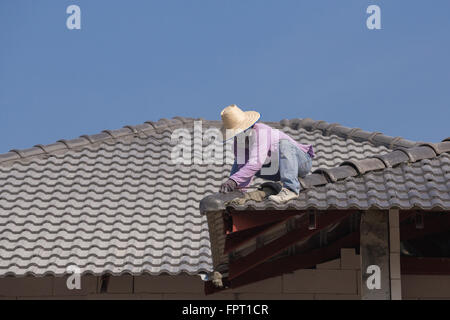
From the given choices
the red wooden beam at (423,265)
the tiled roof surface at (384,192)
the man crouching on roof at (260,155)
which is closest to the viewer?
the tiled roof surface at (384,192)

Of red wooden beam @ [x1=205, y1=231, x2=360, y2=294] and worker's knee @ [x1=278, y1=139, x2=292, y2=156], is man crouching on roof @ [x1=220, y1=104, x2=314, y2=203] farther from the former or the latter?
red wooden beam @ [x1=205, y1=231, x2=360, y2=294]

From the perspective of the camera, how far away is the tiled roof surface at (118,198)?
1082 centimetres

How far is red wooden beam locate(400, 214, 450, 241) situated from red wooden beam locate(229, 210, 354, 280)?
140 cm

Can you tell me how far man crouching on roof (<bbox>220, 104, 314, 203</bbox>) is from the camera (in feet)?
23.9

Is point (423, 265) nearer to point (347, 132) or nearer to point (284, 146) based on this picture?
point (284, 146)

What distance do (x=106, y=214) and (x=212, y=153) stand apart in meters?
2.68

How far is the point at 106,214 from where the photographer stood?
11969 mm

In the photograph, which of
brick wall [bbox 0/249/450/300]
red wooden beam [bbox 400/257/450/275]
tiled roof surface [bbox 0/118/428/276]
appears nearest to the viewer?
red wooden beam [bbox 400/257/450/275]

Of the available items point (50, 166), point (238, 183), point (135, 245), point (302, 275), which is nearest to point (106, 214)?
point (135, 245)

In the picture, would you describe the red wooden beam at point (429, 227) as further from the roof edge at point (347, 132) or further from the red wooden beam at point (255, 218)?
the roof edge at point (347, 132)

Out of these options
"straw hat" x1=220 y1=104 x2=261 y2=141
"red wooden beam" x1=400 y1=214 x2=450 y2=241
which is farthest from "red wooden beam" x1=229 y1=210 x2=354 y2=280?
"red wooden beam" x1=400 y1=214 x2=450 y2=241

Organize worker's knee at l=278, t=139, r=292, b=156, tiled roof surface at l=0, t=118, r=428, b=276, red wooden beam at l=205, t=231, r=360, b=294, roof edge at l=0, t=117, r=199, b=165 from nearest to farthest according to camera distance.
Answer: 1. worker's knee at l=278, t=139, r=292, b=156
2. red wooden beam at l=205, t=231, r=360, b=294
3. tiled roof surface at l=0, t=118, r=428, b=276
4. roof edge at l=0, t=117, r=199, b=165

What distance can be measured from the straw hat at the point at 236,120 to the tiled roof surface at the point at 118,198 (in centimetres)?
311

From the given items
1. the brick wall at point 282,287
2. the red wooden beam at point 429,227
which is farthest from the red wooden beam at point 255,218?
the brick wall at point 282,287
